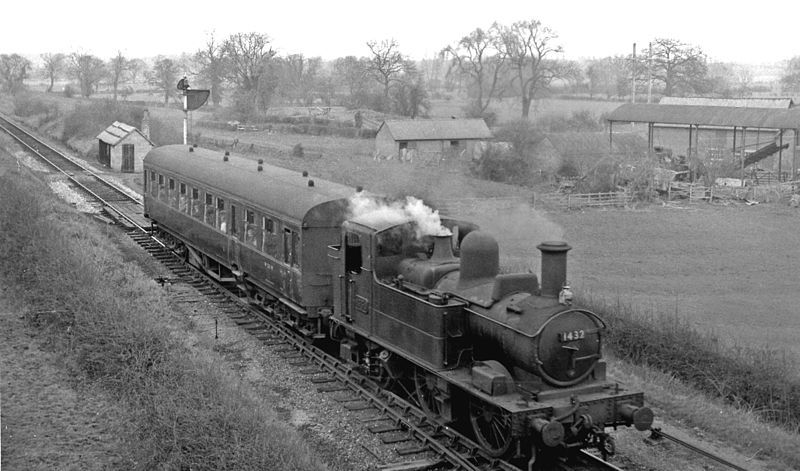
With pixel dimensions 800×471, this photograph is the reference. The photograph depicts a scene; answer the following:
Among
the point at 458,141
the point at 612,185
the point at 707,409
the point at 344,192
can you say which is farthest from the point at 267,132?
the point at 707,409

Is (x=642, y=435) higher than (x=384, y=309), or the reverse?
(x=384, y=309)

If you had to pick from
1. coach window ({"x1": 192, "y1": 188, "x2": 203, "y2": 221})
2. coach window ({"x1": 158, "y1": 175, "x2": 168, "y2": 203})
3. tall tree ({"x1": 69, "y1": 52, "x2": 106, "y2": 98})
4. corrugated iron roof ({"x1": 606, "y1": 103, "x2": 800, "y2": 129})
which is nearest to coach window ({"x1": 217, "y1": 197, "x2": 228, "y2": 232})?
coach window ({"x1": 192, "y1": 188, "x2": 203, "y2": 221})

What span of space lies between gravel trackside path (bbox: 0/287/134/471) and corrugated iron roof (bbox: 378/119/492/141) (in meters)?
38.6

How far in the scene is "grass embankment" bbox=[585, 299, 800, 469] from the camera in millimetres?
12039

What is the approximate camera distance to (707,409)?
12805 millimetres

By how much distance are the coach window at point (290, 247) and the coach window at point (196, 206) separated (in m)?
5.31

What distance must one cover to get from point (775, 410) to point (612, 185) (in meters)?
31.0

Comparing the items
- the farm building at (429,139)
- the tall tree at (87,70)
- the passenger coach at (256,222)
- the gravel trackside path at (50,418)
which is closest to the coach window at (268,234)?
the passenger coach at (256,222)

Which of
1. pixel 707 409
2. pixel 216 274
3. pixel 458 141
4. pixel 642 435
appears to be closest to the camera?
pixel 642 435

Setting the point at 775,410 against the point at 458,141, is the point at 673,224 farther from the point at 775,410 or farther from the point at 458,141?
the point at 775,410

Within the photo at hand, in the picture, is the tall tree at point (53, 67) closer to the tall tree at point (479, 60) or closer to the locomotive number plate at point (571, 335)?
the tall tree at point (479, 60)

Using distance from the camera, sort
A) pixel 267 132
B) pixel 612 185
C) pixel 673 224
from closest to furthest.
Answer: pixel 673 224 < pixel 612 185 < pixel 267 132

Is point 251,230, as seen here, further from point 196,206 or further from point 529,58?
point 529,58

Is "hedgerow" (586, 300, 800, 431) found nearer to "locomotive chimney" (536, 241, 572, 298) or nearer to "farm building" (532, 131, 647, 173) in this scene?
"locomotive chimney" (536, 241, 572, 298)
